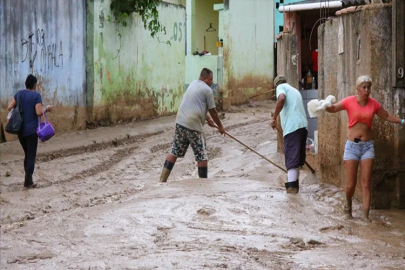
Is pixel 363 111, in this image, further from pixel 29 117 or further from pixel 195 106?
pixel 29 117

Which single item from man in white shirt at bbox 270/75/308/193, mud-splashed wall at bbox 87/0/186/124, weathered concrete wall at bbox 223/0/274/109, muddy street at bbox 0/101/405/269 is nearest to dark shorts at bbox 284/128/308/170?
man in white shirt at bbox 270/75/308/193

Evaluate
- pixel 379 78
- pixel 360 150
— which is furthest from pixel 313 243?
pixel 379 78

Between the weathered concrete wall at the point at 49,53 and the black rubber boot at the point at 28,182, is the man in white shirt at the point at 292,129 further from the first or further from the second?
the weathered concrete wall at the point at 49,53

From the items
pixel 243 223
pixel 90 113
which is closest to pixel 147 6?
pixel 90 113

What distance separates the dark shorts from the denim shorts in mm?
1633

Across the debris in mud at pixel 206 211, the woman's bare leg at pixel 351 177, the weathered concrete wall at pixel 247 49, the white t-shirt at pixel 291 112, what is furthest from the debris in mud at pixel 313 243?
the weathered concrete wall at pixel 247 49

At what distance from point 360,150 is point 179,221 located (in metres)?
2.09

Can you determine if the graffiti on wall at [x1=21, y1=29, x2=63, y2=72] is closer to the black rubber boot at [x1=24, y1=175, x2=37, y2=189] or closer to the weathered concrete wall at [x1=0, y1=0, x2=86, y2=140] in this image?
the weathered concrete wall at [x1=0, y1=0, x2=86, y2=140]

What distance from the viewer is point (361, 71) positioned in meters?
9.34

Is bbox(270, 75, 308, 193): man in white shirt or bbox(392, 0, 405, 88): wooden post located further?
bbox(270, 75, 308, 193): man in white shirt

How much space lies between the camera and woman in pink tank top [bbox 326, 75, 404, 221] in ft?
28.1

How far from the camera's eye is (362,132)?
28.5 feet

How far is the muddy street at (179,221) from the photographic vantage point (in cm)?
703

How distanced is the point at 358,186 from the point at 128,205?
8.83 feet
